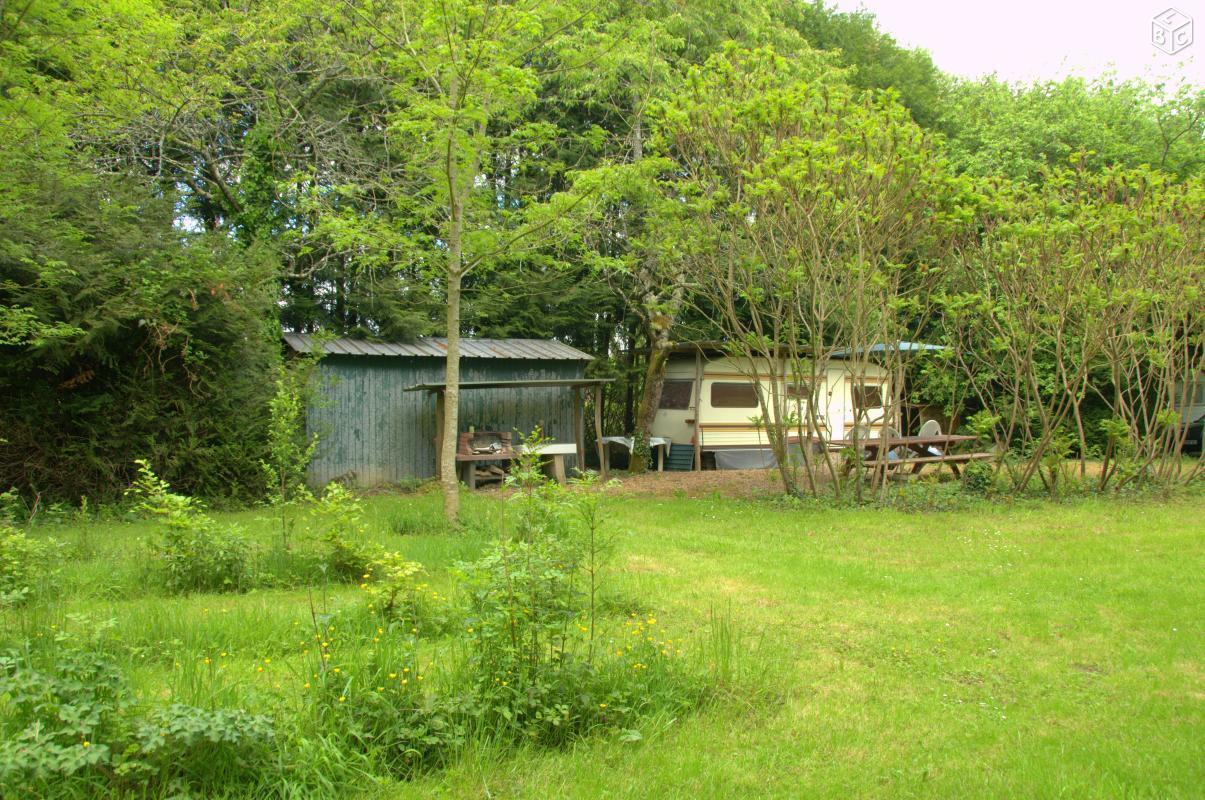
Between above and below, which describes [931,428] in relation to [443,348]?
below

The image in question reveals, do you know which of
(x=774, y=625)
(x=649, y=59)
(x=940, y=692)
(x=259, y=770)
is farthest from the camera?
(x=649, y=59)

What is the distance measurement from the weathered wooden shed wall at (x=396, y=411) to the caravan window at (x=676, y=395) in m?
2.44

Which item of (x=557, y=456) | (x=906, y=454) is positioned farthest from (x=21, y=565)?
(x=906, y=454)

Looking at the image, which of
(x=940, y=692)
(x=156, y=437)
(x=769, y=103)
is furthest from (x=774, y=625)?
(x=156, y=437)

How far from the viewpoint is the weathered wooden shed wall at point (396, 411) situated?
13750mm

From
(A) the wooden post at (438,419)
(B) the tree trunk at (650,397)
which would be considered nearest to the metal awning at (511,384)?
(A) the wooden post at (438,419)

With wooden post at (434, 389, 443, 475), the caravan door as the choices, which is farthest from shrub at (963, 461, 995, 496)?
wooden post at (434, 389, 443, 475)

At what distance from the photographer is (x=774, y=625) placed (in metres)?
5.46

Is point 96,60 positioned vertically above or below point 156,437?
above

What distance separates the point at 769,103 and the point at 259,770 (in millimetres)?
9051

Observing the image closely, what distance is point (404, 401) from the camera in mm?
14648

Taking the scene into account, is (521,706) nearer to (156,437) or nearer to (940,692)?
(940,692)

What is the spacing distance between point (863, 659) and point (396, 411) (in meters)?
11.1

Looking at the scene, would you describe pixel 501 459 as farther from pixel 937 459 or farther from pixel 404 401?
pixel 937 459
